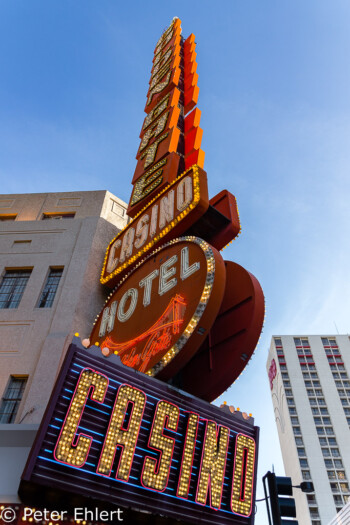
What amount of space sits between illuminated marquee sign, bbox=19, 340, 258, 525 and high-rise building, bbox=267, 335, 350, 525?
247 feet

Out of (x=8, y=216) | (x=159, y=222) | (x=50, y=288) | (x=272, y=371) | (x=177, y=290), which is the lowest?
(x=177, y=290)

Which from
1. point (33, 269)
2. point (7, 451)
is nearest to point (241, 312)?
point (7, 451)

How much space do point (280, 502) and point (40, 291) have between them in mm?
11341

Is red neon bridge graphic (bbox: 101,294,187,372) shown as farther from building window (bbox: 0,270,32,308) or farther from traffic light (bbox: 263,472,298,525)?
building window (bbox: 0,270,32,308)

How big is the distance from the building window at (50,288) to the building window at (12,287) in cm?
98

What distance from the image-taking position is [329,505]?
7119 centimetres

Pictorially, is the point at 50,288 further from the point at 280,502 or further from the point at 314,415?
the point at 314,415

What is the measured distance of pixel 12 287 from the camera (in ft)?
53.2

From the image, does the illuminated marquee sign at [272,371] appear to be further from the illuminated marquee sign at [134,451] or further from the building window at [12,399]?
the illuminated marquee sign at [134,451]

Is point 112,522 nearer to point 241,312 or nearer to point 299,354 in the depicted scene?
point 241,312

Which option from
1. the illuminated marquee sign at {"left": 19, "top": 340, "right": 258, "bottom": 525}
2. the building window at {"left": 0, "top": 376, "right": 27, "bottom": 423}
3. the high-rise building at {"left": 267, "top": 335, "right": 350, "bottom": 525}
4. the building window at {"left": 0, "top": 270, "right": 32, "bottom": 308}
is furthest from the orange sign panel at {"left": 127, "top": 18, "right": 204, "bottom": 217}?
the high-rise building at {"left": 267, "top": 335, "right": 350, "bottom": 525}

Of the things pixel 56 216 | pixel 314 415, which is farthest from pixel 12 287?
pixel 314 415

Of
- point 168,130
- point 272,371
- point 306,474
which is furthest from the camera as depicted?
point 272,371

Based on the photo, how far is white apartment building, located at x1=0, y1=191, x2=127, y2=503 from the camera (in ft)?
38.3
